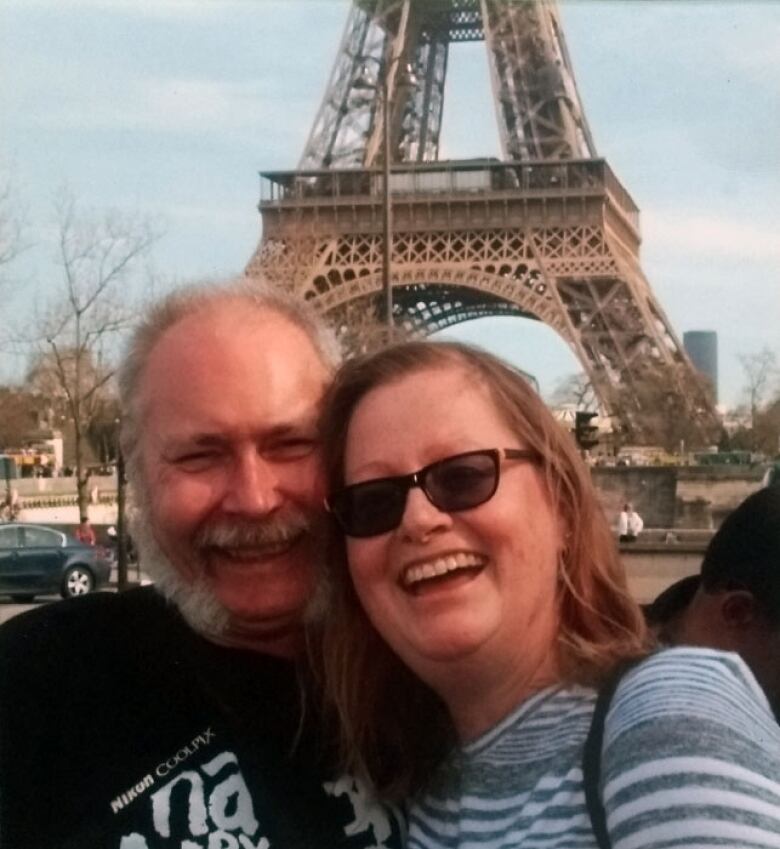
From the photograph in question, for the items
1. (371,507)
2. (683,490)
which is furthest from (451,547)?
(683,490)

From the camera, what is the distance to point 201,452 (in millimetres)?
2137

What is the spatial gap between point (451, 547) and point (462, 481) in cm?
8

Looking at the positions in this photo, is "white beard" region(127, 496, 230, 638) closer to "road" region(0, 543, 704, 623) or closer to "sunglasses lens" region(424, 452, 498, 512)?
"sunglasses lens" region(424, 452, 498, 512)

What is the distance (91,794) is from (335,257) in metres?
30.7

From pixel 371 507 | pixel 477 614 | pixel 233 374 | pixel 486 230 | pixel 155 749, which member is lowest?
pixel 155 749

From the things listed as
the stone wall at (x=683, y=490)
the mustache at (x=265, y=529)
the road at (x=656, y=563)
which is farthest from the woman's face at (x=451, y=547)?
the stone wall at (x=683, y=490)

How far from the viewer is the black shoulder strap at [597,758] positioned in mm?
1371

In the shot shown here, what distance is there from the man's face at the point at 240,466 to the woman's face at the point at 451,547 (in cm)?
33

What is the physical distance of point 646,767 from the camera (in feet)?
4.35

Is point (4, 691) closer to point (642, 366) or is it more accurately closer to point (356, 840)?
point (356, 840)

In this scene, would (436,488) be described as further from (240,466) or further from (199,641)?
(199,641)

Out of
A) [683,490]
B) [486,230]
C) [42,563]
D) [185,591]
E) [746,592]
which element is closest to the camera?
[185,591]

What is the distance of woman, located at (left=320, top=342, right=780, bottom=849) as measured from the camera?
1.48 meters

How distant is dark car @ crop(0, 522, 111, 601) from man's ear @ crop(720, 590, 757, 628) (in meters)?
14.5
